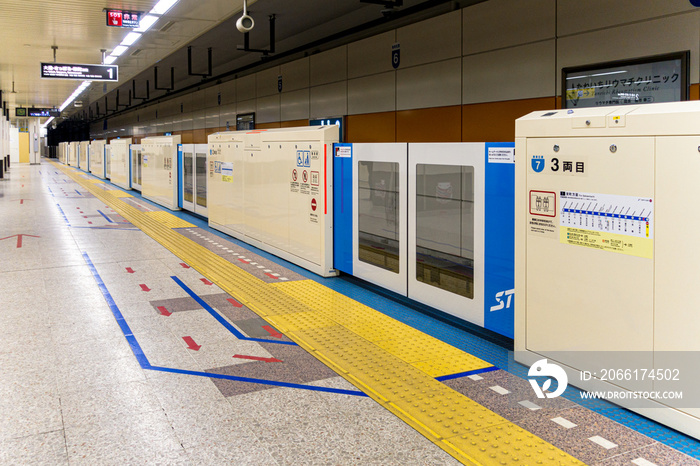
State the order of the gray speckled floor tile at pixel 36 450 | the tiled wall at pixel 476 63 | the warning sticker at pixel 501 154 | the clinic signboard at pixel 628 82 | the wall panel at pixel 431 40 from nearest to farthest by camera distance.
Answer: the gray speckled floor tile at pixel 36 450 → the warning sticker at pixel 501 154 → the clinic signboard at pixel 628 82 → the tiled wall at pixel 476 63 → the wall panel at pixel 431 40

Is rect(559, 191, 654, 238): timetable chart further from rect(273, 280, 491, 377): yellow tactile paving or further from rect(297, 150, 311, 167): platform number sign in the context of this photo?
rect(297, 150, 311, 167): platform number sign

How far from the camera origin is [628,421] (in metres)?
3.45

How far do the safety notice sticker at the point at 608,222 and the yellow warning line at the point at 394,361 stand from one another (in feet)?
4.07

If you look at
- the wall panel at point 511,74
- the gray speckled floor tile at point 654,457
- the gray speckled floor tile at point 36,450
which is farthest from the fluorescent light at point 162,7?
the gray speckled floor tile at point 654,457

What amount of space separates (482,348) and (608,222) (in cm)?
163

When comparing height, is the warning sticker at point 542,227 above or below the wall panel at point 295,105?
below

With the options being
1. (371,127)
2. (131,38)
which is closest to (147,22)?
(131,38)

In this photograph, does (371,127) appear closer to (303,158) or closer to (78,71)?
(303,158)

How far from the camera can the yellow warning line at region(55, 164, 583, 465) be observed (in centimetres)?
315

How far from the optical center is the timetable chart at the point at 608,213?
11.2 feet

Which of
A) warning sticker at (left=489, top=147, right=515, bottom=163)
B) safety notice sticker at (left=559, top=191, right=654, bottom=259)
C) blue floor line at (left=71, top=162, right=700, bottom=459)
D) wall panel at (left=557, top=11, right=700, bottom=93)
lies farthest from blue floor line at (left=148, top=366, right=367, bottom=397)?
wall panel at (left=557, top=11, right=700, bottom=93)

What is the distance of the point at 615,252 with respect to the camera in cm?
358

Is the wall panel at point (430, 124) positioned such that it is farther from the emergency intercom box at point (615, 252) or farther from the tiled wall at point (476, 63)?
the emergency intercom box at point (615, 252)

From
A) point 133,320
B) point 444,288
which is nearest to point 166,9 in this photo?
point 133,320
